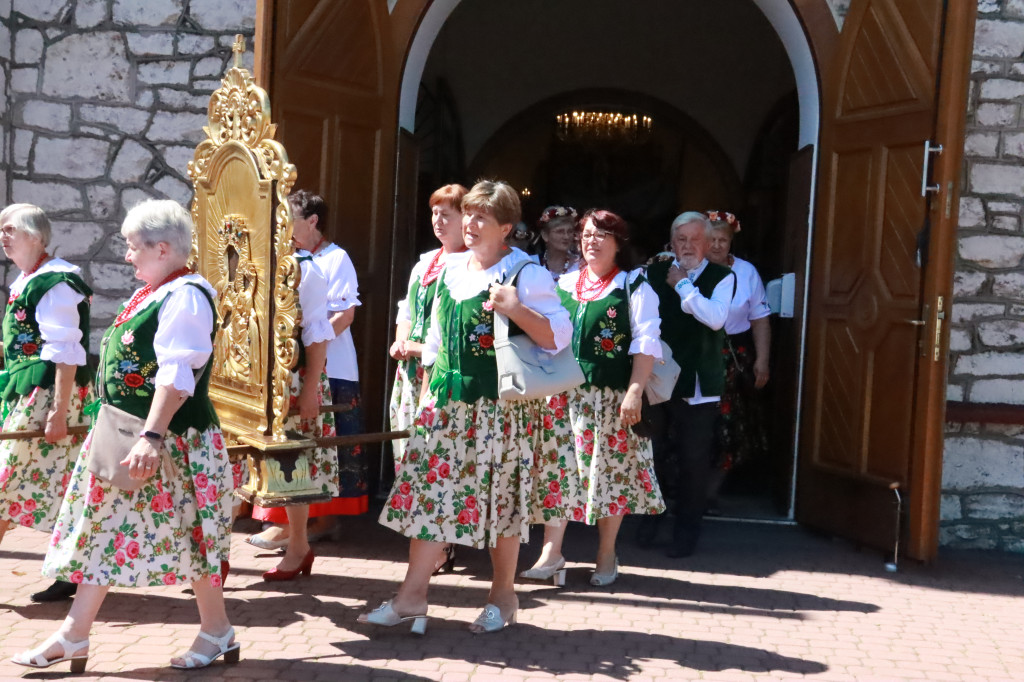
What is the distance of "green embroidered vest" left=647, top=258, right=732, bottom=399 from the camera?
562 cm

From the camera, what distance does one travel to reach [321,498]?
12.8 ft

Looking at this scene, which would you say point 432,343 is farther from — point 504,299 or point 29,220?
point 29,220

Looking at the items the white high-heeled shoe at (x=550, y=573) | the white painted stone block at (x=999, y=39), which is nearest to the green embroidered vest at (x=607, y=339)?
the white high-heeled shoe at (x=550, y=573)

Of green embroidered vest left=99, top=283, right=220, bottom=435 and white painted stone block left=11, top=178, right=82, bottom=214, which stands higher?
white painted stone block left=11, top=178, right=82, bottom=214

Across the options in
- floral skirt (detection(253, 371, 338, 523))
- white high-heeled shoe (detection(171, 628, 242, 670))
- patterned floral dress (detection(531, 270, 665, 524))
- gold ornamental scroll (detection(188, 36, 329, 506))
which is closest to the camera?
white high-heeled shoe (detection(171, 628, 242, 670))

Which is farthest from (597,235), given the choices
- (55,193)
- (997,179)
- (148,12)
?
(55,193)

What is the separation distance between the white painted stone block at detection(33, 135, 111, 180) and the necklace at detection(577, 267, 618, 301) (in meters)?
3.05

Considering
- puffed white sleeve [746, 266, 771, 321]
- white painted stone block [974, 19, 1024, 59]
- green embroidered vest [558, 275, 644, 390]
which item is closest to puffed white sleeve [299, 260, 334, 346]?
green embroidered vest [558, 275, 644, 390]

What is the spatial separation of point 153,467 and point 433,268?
1.92 meters

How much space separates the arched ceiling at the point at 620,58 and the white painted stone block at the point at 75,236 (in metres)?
4.97

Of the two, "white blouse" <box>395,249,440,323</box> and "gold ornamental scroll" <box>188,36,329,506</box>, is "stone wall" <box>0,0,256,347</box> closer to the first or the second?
"white blouse" <box>395,249,440,323</box>

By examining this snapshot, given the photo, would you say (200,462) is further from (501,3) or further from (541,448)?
(501,3)

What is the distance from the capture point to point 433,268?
16.2 ft

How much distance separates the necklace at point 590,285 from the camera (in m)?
4.99
